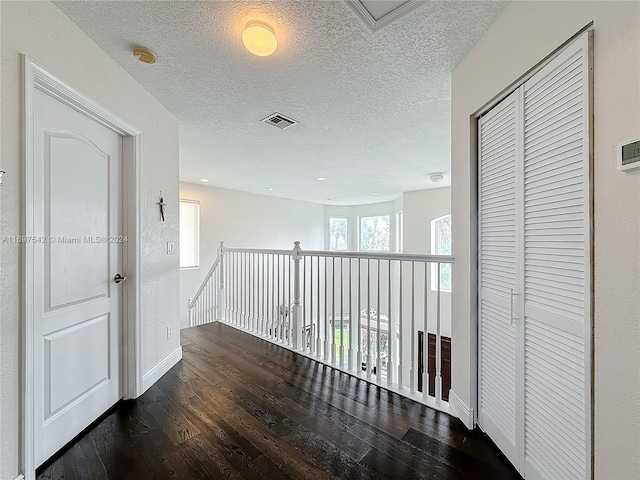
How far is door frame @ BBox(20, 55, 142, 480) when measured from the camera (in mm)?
1245

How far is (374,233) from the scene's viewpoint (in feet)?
26.6

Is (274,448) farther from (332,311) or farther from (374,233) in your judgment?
(374,233)

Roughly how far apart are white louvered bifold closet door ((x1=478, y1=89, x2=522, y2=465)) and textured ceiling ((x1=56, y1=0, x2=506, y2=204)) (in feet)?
1.92

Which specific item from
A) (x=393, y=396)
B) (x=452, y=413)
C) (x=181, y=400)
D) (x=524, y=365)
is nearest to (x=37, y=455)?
(x=181, y=400)

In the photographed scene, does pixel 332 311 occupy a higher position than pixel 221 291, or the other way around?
pixel 332 311

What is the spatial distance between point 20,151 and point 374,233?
749 centimetres

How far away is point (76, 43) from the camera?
1.51 metres

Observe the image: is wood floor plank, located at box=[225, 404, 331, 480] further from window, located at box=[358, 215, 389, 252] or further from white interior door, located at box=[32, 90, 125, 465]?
window, located at box=[358, 215, 389, 252]

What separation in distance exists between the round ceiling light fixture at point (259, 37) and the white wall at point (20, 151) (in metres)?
0.95

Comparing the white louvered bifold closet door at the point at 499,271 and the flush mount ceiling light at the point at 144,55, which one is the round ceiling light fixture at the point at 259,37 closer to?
the flush mount ceiling light at the point at 144,55

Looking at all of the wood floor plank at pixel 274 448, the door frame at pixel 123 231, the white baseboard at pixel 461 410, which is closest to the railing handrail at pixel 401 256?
the white baseboard at pixel 461 410

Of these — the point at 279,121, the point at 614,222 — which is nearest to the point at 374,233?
the point at 279,121

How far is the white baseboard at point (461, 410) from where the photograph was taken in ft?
5.61

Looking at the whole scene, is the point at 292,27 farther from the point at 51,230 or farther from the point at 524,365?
the point at 524,365
